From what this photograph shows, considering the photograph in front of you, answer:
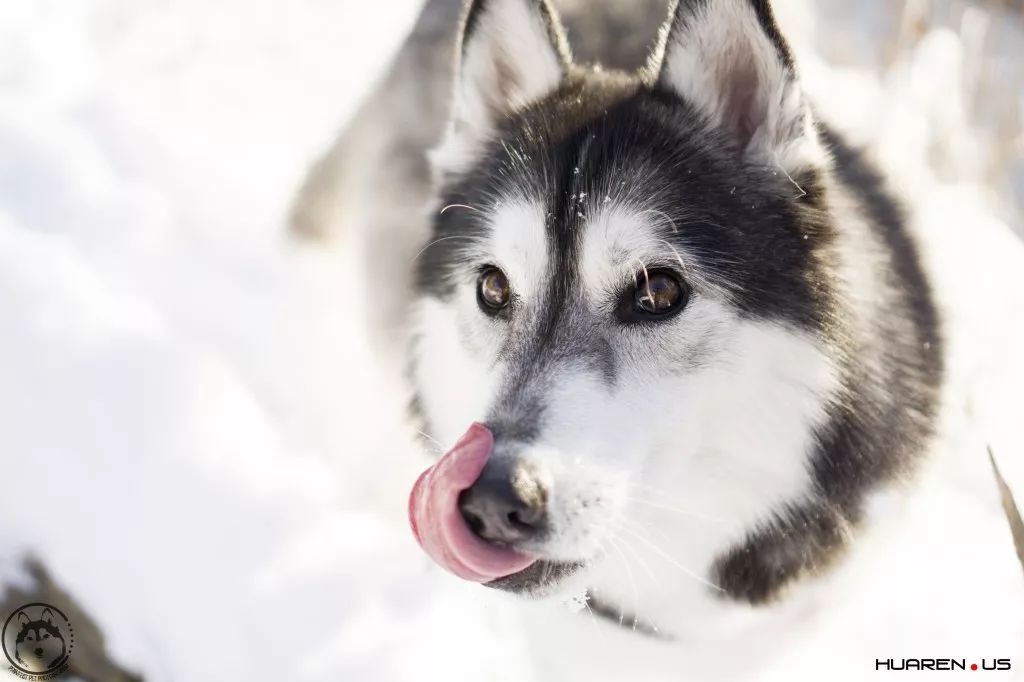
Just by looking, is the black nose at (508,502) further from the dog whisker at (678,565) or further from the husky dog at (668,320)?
the dog whisker at (678,565)

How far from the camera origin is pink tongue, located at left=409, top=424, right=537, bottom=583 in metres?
1.23

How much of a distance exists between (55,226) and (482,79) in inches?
A: 48.1

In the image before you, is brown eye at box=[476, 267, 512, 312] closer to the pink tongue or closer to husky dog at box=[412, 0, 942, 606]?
husky dog at box=[412, 0, 942, 606]

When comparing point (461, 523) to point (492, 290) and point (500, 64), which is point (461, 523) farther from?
point (500, 64)

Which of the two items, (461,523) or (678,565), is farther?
(678,565)

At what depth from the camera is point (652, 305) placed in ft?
4.42

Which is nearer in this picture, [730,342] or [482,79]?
[730,342]

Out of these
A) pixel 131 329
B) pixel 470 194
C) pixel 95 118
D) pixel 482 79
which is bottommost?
pixel 131 329

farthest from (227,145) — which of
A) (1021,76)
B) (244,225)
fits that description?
(1021,76)

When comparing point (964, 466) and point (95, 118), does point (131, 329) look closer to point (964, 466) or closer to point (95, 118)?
point (95, 118)

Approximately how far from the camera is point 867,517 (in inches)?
66.2

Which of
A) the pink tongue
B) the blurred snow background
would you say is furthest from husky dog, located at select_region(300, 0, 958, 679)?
the blurred snow background

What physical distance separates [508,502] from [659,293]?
0.42 metres

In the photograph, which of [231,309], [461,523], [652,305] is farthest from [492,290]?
[231,309]
